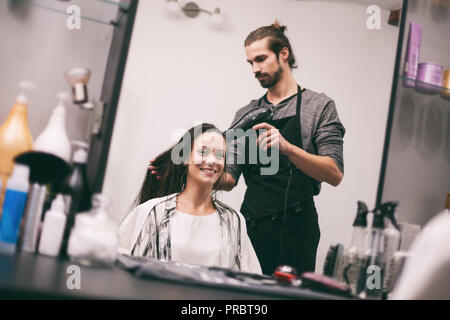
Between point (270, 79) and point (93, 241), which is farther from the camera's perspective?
point (270, 79)

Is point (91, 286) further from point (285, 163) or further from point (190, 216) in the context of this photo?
point (285, 163)

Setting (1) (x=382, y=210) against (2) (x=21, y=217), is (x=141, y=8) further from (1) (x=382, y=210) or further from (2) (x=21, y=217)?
(1) (x=382, y=210)

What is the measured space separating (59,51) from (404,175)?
1.37m

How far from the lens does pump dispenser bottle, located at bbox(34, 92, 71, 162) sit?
4.26 ft

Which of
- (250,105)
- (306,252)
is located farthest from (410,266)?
(250,105)

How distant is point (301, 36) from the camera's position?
1762 mm

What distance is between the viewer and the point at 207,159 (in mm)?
1580

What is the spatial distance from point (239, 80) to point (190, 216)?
1.77 feet

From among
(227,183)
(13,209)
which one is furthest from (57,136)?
(227,183)

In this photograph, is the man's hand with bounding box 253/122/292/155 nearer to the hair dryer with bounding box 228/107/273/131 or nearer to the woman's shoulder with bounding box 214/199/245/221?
the hair dryer with bounding box 228/107/273/131

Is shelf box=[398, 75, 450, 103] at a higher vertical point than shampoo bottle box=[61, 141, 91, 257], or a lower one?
higher

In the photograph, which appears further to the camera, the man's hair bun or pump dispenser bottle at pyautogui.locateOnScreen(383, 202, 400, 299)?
the man's hair bun

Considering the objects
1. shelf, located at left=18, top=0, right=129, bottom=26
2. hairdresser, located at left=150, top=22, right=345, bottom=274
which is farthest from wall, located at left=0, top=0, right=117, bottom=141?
hairdresser, located at left=150, top=22, right=345, bottom=274

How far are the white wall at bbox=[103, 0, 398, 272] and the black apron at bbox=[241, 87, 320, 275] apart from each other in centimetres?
4
